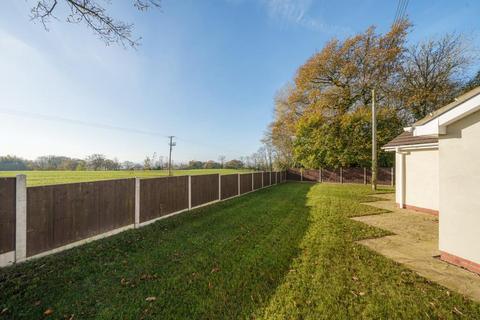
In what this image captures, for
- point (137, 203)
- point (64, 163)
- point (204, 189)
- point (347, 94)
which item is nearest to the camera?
point (137, 203)

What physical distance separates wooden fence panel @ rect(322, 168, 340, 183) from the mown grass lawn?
56.5 feet

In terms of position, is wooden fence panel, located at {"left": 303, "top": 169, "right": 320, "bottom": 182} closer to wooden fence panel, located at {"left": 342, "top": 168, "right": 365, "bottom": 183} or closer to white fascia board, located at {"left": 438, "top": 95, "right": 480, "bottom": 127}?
wooden fence panel, located at {"left": 342, "top": 168, "right": 365, "bottom": 183}

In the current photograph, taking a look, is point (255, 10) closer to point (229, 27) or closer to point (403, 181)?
point (229, 27)

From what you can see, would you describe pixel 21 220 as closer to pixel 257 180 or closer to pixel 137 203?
pixel 137 203

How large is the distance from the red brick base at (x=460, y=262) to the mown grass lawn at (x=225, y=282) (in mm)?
964

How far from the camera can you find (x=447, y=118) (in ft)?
10.1

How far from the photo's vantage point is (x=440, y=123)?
3160 millimetres

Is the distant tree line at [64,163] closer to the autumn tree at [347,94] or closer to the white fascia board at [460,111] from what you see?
the autumn tree at [347,94]

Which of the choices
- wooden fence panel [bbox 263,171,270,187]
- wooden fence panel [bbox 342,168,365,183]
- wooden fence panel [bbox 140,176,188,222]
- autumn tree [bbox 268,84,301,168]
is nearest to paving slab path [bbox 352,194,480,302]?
wooden fence panel [bbox 140,176,188,222]

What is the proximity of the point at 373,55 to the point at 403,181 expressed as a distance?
1240 cm

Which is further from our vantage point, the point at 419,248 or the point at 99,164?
the point at 99,164

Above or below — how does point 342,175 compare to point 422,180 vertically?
below

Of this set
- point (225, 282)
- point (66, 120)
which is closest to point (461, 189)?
point (225, 282)

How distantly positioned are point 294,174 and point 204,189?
16895mm
